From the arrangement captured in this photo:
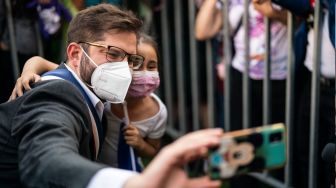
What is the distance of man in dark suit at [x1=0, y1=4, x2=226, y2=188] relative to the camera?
1.19m

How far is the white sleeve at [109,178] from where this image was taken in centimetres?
123

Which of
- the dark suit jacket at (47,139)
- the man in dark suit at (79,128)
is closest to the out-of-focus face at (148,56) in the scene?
the man in dark suit at (79,128)

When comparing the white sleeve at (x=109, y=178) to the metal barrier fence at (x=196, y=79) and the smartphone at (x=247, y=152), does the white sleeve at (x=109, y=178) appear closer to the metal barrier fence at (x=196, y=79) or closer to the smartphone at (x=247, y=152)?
the smartphone at (x=247, y=152)

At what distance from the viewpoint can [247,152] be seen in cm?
129

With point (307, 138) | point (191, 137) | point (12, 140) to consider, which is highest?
point (191, 137)

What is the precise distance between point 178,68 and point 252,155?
9.23 feet

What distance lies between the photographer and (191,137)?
1.19 meters

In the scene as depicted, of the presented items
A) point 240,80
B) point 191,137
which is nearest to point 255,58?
point 240,80

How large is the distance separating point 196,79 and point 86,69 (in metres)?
1.95

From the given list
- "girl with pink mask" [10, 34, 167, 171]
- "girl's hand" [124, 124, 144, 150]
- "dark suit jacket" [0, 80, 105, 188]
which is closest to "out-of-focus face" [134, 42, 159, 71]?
"girl with pink mask" [10, 34, 167, 171]

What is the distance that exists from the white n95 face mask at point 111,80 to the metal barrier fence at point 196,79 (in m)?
1.12

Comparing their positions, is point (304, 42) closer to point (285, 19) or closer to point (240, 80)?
point (285, 19)

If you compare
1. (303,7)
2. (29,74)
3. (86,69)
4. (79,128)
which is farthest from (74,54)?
(303,7)

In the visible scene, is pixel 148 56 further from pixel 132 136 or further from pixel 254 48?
pixel 254 48
